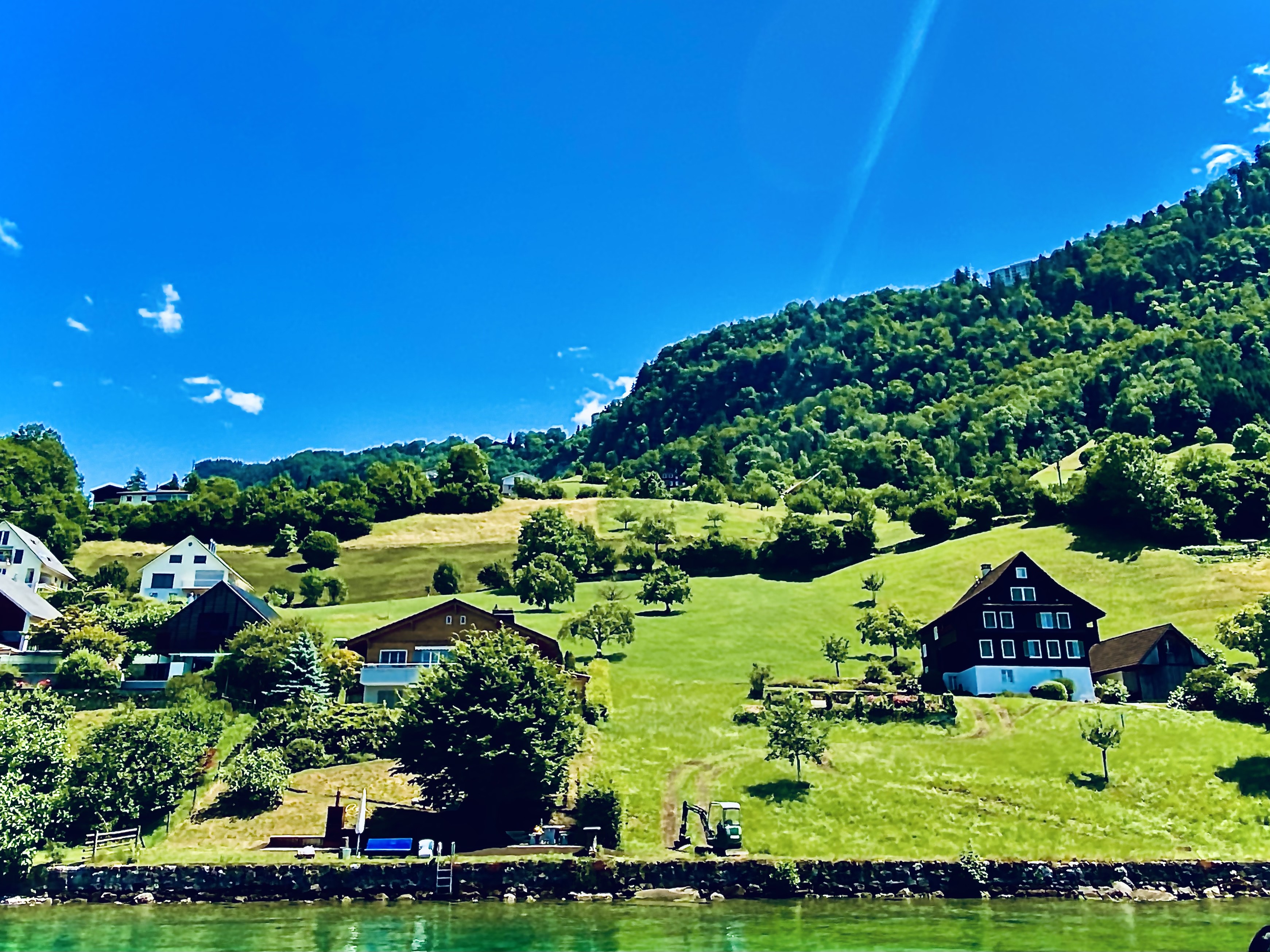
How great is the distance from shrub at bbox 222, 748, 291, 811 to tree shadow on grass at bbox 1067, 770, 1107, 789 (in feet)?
126

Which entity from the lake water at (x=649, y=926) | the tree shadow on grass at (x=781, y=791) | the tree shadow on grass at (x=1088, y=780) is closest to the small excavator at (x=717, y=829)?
the tree shadow on grass at (x=781, y=791)

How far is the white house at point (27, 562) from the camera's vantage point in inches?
3696

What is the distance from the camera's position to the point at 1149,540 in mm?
96625

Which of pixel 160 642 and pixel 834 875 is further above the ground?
pixel 160 642

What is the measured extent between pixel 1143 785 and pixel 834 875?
61.3ft

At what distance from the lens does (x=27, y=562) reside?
96562mm

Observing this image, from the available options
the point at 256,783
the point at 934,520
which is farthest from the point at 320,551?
the point at 256,783

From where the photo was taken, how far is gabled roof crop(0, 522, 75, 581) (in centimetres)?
9694

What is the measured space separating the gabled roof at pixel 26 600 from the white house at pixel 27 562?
1906 cm

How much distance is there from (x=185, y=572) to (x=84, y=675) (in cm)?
4840

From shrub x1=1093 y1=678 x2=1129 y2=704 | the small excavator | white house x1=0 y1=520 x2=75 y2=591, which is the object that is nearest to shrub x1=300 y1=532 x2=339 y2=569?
white house x1=0 y1=520 x2=75 y2=591

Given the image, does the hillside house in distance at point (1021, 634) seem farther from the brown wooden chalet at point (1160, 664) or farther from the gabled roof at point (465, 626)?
the gabled roof at point (465, 626)

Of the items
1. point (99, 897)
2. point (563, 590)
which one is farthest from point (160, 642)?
point (563, 590)

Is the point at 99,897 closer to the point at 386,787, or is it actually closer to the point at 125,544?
the point at 386,787
